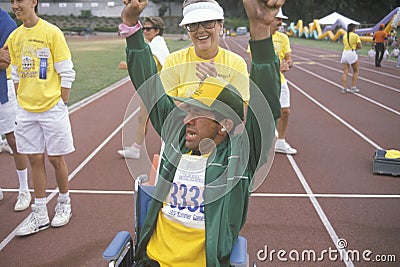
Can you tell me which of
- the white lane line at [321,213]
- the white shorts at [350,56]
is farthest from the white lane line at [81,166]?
the white shorts at [350,56]

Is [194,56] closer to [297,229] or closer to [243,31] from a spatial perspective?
[297,229]

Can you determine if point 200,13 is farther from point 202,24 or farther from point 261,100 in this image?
point 261,100

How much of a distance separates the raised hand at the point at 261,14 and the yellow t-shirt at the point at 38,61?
Answer: 243 cm

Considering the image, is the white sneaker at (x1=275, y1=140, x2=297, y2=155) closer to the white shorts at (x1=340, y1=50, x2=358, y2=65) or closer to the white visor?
the white visor

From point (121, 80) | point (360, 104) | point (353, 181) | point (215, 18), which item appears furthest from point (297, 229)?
point (121, 80)

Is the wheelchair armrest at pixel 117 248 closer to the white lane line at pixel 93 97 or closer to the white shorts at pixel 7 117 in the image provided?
the white shorts at pixel 7 117

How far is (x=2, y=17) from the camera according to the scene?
400 centimetres

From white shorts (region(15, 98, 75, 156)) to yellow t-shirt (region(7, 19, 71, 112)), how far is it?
0.23 feet

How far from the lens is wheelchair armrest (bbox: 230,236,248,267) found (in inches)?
79.6

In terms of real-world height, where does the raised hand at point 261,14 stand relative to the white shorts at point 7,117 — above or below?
above

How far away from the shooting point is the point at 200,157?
2127mm

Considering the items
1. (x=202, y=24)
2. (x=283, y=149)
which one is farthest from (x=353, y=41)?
(x=202, y=24)

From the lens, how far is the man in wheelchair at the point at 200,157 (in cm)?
188

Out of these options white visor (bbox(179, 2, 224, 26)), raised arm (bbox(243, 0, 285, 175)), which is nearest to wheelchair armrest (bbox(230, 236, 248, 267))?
raised arm (bbox(243, 0, 285, 175))
